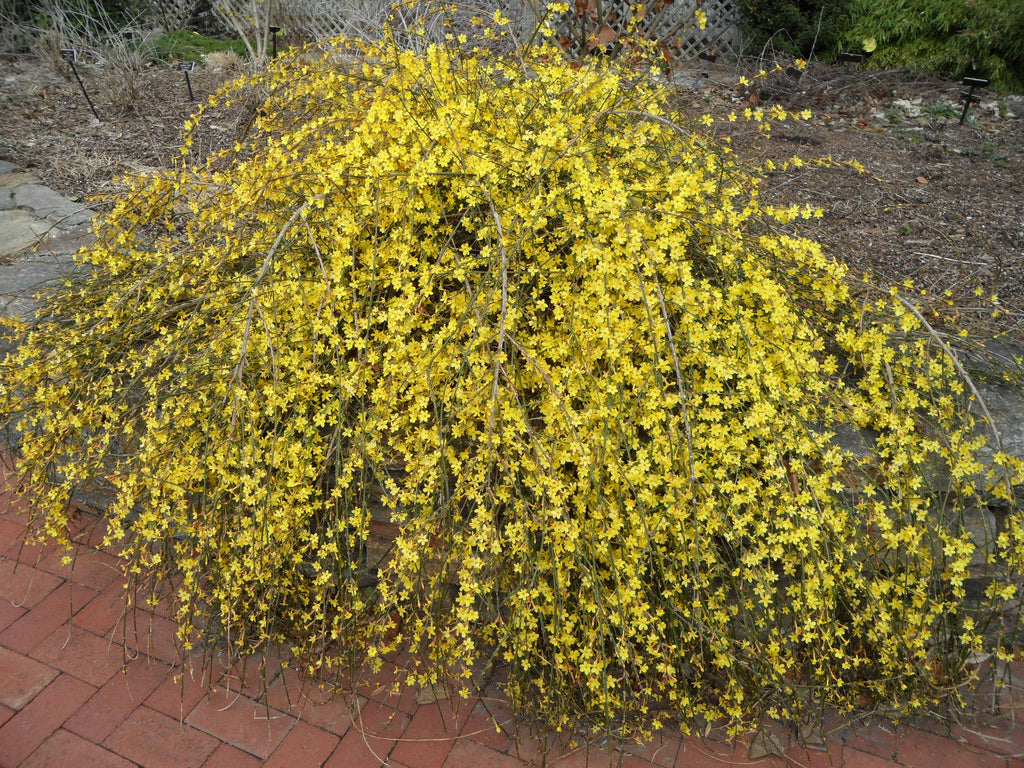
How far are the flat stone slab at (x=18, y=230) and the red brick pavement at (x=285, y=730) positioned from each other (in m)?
2.06

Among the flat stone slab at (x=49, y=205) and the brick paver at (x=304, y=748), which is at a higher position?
the flat stone slab at (x=49, y=205)

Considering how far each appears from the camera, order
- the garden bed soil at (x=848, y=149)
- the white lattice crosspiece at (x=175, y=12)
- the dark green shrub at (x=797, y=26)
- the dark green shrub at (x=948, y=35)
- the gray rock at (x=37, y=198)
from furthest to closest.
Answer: the white lattice crosspiece at (x=175, y=12), the dark green shrub at (x=797, y=26), the dark green shrub at (x=948, y=35), the gray rock at (x=37, y=198), the garden bed soil at (x=848, y=149)

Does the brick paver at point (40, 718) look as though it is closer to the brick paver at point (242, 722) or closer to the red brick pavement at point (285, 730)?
the red brick pavement at point (285, 730)

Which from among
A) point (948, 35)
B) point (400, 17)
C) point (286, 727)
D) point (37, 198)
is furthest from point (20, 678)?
point (948, 35)

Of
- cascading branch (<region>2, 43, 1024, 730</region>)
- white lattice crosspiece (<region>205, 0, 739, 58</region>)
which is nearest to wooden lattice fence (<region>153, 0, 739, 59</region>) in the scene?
white lattice crosspiece (<region>205, 0, 739, 58</region>)

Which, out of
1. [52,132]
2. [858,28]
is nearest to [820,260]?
[858,28]

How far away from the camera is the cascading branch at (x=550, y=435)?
1772 millimetres

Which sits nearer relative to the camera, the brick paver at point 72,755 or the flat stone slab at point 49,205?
the brick paver at point 72,755

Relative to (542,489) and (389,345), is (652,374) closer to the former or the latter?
(542,489)

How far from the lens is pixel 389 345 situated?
1.98 metres

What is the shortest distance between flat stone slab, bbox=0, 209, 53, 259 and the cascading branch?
162 centimetres

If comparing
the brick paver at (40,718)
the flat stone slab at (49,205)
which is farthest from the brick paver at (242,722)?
the flat stone slab at (49,205)

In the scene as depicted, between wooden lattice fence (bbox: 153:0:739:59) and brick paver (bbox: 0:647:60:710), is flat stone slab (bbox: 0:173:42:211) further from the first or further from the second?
brick paver (bbox: 0:647:60:710)

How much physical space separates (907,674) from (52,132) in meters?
5.44
